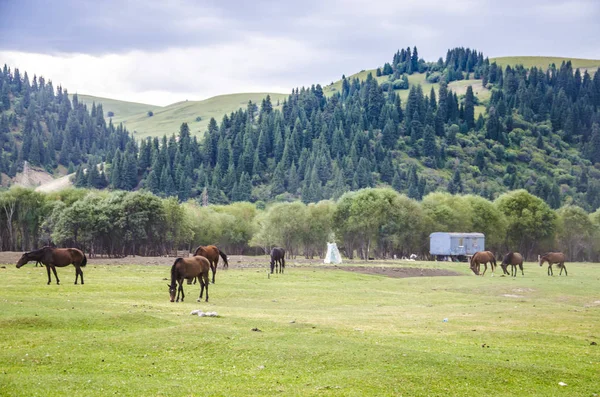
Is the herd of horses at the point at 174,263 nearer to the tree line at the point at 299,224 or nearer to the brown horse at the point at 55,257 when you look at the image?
the brown horse at the point at 55,257

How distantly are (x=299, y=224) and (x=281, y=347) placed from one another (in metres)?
123

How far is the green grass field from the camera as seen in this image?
2089 cm

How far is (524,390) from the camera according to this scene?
2155cm

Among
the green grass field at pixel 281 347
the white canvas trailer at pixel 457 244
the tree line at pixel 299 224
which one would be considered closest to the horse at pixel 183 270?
the green grass field at pixel 281 347

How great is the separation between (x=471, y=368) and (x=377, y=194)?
127899mm

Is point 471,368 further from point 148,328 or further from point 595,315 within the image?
point 595,315

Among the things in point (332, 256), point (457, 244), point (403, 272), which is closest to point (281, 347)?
point (403, 272)

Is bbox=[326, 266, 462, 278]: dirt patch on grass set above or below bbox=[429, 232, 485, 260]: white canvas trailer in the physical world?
below

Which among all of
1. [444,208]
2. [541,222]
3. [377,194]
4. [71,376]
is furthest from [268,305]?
[541,222]

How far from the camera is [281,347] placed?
25.4 meters

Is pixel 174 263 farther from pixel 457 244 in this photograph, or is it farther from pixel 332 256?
pixel 457 244

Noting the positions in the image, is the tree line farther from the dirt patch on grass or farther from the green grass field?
the green grass field

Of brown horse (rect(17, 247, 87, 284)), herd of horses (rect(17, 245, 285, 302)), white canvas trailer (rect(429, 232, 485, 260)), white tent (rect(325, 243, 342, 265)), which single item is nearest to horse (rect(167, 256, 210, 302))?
herd of horses (rect(17, 245, 285, 302))

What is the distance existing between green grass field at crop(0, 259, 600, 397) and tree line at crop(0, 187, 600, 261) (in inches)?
3198
